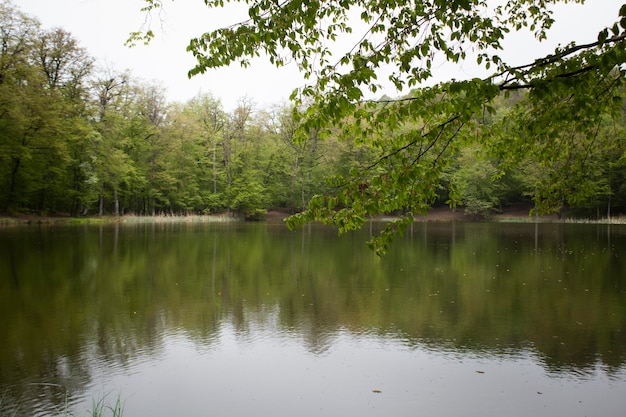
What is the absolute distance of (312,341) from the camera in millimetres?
7031

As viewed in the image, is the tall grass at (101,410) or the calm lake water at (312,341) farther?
the calm lake water at (312,341)

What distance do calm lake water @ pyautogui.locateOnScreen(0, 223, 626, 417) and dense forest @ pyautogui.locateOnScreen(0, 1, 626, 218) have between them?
670 centimetres

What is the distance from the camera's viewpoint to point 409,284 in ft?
38.3

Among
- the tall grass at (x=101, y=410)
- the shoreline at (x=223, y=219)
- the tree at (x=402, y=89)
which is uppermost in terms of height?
the tree at (x=402, y=89)

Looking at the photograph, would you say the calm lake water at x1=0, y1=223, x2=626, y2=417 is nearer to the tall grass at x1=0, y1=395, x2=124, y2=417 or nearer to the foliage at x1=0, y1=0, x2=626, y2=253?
the tall grass at x1=0, y1=395, x2=124, y2=417

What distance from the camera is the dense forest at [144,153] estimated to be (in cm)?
3203

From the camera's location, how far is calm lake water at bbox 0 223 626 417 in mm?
5020

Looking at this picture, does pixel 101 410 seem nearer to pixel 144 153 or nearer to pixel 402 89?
pixel 402 89

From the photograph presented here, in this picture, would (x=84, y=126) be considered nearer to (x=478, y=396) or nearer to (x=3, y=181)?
(x=3, y=181)

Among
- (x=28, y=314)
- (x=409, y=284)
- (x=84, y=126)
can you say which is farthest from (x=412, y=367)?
(x=84, y=126)

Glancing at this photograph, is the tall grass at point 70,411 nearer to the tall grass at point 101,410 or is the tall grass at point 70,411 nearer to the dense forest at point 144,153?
the tall grass at point 101,410

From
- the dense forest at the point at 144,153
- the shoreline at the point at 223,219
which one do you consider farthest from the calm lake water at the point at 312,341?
the shoreline at the point at 223,219

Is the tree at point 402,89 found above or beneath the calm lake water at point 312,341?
above

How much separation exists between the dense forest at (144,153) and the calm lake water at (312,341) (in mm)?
6697
